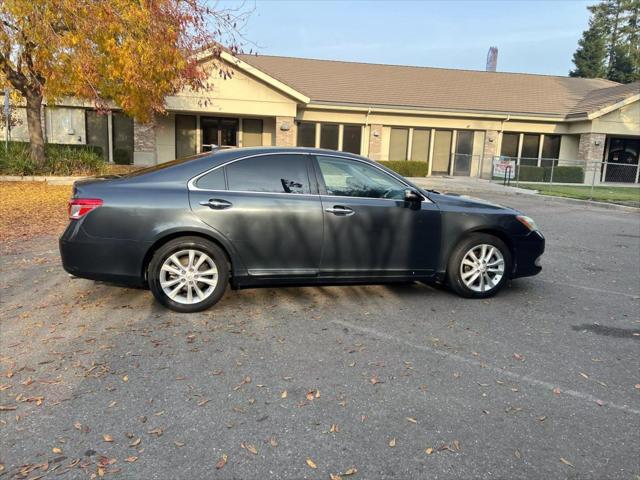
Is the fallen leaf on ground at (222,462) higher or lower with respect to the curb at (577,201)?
lower

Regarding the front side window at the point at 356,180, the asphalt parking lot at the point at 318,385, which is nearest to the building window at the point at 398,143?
the asphalt parking lot at the point at 318,385

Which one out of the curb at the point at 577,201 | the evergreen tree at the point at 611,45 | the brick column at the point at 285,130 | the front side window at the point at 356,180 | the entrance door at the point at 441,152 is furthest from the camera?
the evergreen tree at the point at 611,45

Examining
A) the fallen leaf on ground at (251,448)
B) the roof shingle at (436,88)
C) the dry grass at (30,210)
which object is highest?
the roof shingle at (436,88)

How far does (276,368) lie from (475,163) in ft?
79.1

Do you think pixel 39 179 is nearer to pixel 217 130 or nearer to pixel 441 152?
pixel 217 130

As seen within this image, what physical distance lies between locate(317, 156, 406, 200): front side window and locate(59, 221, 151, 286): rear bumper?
188 cm

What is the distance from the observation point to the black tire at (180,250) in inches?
180

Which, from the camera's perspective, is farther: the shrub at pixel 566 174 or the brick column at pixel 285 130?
the shrub at pixel 566 174

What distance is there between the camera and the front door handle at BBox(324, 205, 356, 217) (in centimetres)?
486

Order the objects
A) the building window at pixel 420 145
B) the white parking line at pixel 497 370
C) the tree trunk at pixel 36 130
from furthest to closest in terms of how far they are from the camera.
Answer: the building window at pixel 420 145, the tree trunk at pixel 36 130, the white parking line at pixel 497 370

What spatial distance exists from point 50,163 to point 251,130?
10.3 m

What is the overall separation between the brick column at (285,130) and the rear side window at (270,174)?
55.5 ft

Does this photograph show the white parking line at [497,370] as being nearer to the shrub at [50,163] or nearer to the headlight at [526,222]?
the headlight at [526,222]

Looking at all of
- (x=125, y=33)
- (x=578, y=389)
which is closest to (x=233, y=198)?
(x=578, y=389)
